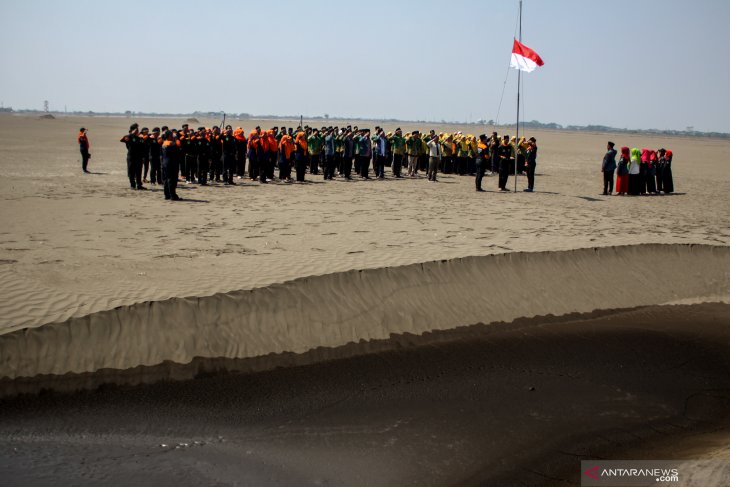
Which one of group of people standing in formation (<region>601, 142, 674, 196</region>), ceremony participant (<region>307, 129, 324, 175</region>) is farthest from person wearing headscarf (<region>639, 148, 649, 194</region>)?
ceremony participant (<region>307, 129, 324, 175</region>)

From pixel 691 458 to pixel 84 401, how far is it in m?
6.03

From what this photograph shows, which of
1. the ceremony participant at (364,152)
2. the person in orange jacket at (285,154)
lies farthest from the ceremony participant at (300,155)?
the ceremony participant at (364,152)

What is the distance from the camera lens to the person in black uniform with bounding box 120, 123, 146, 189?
18641 mm

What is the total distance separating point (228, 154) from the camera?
21516mm

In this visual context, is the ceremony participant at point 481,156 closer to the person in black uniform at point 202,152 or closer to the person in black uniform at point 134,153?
the person in black uniform at point 202,152

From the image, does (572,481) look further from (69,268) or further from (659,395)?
(69,268)

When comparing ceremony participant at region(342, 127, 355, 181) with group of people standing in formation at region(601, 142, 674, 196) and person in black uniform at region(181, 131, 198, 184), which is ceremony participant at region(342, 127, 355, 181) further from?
group of people standing in formation at region(601, 142, 674, 196)

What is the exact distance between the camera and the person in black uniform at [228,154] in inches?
841

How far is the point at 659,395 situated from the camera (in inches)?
328

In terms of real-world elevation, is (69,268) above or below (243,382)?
above

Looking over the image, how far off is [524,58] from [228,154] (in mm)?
9104

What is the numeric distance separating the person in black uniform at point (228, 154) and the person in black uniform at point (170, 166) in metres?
4.14

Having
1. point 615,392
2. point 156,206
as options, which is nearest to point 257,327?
point 615,392

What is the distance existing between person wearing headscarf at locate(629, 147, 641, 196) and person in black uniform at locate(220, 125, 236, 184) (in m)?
12.4
